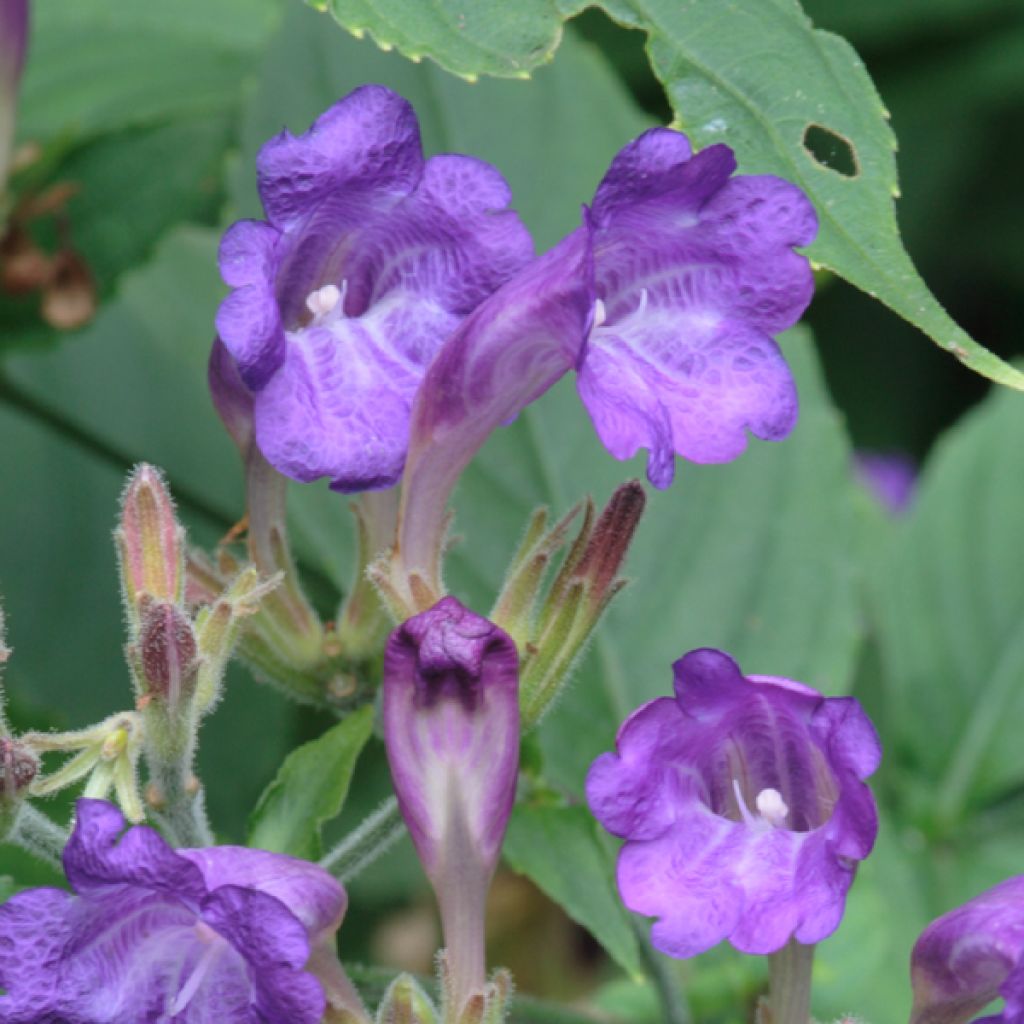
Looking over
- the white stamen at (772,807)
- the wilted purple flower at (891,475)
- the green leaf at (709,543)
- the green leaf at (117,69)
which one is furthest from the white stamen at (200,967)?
the wilted purple flower at (891,475)

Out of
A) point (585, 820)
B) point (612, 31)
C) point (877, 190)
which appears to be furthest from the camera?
point (612, 31)

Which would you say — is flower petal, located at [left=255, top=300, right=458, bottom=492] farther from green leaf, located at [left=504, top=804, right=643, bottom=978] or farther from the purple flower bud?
green leaf, located at [left=504, top=804, right=643, bottom=978]

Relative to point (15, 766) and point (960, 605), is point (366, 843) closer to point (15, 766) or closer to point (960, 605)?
point (15, 766)

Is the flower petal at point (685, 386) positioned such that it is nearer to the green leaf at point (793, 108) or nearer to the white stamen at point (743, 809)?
the green leaf at point (793, 108)

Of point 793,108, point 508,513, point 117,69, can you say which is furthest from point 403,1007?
point 117,69

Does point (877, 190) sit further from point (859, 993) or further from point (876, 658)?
point (876, 658)

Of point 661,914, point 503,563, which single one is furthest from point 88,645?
point 661,914

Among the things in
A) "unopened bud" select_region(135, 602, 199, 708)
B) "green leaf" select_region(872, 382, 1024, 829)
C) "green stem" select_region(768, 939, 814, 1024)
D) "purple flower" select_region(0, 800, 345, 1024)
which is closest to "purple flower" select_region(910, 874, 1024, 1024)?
"green stem" select_region(768, 939, 814, 1024)
